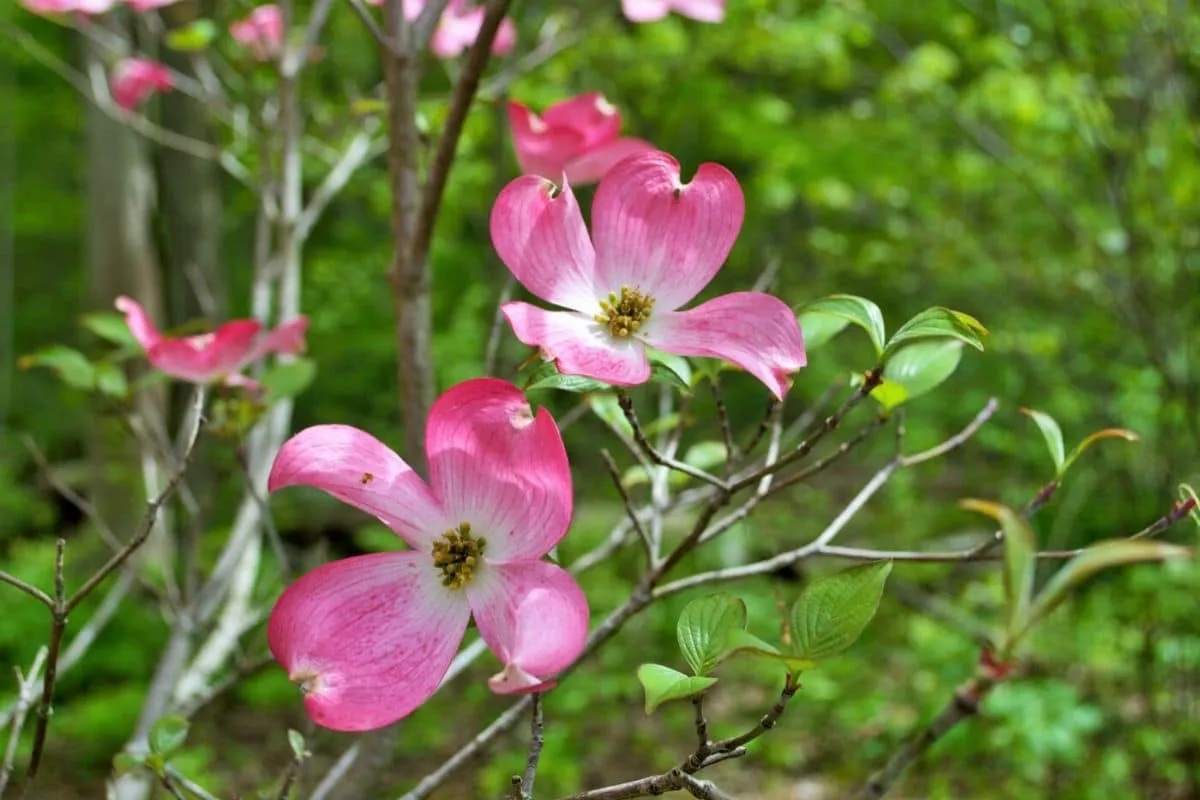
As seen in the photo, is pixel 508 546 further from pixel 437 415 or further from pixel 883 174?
pixel 883 174

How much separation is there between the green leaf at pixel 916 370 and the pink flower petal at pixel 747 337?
108 mm

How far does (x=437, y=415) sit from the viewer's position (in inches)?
13.5

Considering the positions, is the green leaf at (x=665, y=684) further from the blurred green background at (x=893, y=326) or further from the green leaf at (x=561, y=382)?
the blurred green background at (x=893, y=326)

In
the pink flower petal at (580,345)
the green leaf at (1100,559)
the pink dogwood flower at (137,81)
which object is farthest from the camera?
the pink dogwood flower at (137,81)

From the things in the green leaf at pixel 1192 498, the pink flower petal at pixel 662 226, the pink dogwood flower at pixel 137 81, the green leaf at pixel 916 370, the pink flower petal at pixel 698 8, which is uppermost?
the pink dogwood flower at pixel 137 81

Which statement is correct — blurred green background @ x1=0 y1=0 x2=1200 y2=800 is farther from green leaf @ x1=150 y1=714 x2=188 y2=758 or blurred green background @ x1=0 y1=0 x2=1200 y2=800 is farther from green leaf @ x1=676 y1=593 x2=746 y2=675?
green leaf @ x1=676 y1=593 x2=746 y2=675

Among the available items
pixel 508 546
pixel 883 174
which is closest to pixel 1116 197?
pixel 883 174

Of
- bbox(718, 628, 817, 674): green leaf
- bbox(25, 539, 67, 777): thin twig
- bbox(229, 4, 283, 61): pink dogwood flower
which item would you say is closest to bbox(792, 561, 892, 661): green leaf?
bbox(718, 628, 817, 674): green leaf

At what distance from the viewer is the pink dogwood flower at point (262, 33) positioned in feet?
3.40

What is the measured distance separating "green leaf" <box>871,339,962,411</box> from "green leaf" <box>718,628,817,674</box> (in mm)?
186

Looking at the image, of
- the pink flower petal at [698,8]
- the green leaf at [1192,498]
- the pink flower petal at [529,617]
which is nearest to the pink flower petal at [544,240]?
the pink flower petal at [529,617]

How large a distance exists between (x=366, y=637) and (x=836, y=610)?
0.52 ft

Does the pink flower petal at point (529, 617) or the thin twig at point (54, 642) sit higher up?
the thin twig at point (54, 642)

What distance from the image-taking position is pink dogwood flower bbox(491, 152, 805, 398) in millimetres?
365
